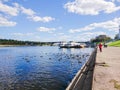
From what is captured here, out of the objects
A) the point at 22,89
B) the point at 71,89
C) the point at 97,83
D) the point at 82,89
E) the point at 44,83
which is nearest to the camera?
the point at 97,83

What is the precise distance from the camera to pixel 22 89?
22609mm

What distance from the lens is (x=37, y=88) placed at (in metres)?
23.0

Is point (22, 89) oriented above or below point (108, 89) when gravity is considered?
below

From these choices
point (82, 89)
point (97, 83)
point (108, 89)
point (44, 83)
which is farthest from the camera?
point (44, 83)

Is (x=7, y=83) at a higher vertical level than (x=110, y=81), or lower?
lower

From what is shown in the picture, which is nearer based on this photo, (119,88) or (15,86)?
(119,88)

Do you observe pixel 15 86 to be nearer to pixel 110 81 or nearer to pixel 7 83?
pixel 7 83

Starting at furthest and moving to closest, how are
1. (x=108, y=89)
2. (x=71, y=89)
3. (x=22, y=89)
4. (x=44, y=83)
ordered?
(x=44, y=83) → (x=22, y=89) → (x=71, y=89) → (x=108, y=89)

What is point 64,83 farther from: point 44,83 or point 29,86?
point 29,86

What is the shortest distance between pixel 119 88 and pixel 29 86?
42.5 feet

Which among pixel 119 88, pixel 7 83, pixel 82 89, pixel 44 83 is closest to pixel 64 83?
pixel 44 83

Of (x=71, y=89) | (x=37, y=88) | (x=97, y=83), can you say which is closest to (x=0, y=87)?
(x=37, y=88)

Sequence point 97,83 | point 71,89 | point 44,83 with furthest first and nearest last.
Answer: point 44,83, point 71,89, point 97,83

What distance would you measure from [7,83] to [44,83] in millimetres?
4165
